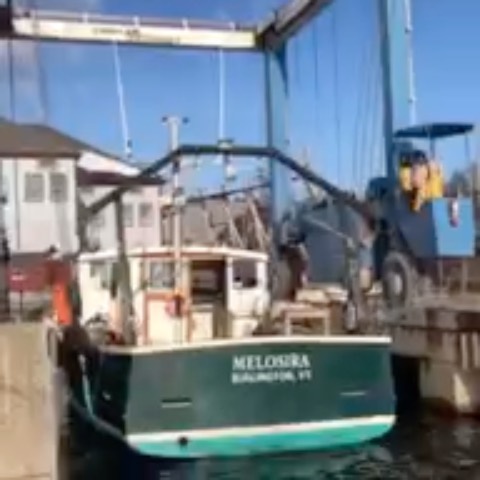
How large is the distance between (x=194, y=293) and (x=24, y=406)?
747cm

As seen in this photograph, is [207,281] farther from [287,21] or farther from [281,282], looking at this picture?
[287,21]

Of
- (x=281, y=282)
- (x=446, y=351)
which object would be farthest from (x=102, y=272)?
(x=446, y=351)

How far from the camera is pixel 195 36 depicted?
30.3 m

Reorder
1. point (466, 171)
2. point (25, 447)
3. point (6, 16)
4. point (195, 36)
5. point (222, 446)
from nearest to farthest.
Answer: point (25, 447) < point (222, 446) < point (6, 16) < point (466, 171) < point (195, 36)

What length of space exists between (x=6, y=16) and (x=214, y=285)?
9132 millimetres

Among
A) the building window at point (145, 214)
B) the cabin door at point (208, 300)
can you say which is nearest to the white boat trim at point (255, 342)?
the cabin door at point (208, 300)

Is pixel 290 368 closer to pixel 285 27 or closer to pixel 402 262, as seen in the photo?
pixel 402 262

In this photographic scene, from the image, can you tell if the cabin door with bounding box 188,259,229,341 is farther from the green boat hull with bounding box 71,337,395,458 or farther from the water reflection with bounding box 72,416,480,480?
the water reflection with bounding box 72,416,480,480

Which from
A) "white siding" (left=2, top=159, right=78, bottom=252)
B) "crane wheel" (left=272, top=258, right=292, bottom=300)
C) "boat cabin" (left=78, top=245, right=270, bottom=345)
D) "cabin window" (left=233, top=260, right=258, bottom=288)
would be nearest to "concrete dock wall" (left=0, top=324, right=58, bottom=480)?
"boat cabin" (left=78, top=245, right=270, bottom=345)

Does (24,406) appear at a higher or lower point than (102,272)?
lower

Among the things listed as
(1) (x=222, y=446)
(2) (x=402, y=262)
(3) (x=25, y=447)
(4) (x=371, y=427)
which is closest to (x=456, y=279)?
(2) (x=402, y=262)

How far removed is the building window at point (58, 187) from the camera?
33406mm

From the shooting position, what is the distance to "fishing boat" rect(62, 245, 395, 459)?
51.0ft

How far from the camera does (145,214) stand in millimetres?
40531
